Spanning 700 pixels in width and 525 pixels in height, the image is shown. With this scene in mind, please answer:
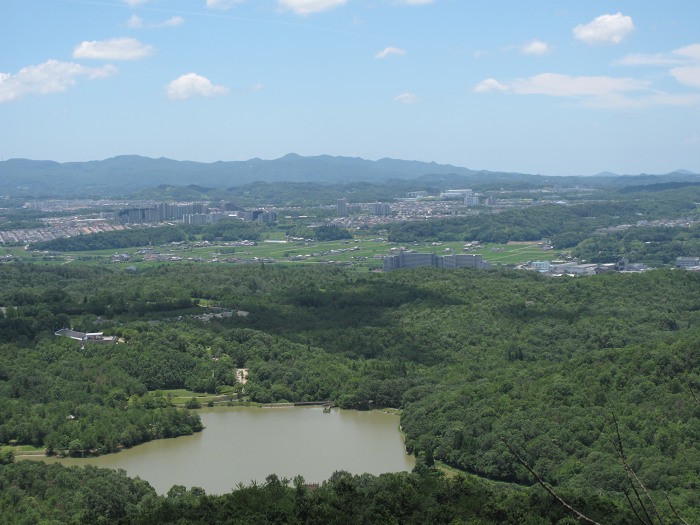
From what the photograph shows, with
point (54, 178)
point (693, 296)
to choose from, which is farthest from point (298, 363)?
point (54, 178)

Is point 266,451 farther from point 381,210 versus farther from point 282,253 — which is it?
point 381,210

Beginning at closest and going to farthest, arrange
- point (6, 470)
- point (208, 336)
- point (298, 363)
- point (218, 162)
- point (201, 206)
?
point (6, 470) → point (298, 363) → point (208, 336) → point (201, 206) → point (218, 162)

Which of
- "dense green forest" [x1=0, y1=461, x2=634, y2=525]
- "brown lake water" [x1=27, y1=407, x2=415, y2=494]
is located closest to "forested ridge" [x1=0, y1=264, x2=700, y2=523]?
"dense green forest" [x1=0, y1=461, x2=634, y2=525]

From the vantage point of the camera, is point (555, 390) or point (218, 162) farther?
point (218, 162)

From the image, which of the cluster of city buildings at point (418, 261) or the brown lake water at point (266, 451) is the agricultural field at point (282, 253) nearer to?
the cluster of city buildings at point (418, 261)

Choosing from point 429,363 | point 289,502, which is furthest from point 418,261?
point 289,502

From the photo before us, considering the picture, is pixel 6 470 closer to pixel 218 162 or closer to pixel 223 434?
pixel 223 434
